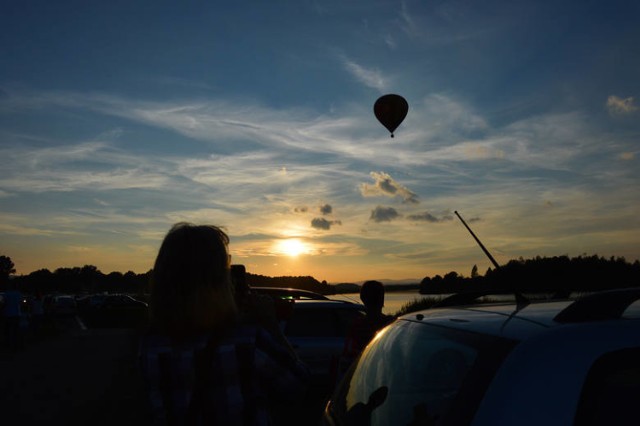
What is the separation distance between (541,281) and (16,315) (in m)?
15.1

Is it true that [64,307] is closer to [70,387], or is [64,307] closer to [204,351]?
[70,387]

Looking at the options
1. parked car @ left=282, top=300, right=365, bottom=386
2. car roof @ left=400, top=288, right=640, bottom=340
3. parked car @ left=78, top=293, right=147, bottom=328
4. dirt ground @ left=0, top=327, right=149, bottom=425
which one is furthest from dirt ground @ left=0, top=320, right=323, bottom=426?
parked car @ left=78, top=293, right=147, bottom=328

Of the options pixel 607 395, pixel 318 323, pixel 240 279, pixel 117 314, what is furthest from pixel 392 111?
pixel 117 314

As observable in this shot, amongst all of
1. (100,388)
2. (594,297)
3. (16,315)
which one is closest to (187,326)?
(594,297)

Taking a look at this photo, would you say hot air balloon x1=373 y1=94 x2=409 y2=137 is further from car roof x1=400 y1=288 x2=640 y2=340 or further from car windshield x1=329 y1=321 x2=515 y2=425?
car roof x1=400 y1=288 x2=640 y2=340

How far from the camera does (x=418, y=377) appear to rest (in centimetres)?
282

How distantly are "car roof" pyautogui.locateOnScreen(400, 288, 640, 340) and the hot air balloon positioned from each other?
18.6 metres

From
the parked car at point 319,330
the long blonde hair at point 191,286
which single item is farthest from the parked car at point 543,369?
the parked car at point 319,330

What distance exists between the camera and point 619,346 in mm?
1965

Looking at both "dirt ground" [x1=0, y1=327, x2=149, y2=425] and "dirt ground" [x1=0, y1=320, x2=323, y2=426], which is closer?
"dirt ground" [x1=0, y1=320, x2=323, y2=426]

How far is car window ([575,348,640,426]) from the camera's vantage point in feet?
6.29

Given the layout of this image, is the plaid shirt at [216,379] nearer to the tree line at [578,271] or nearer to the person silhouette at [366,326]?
the person silhouette at [366,326]

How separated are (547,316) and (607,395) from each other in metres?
0.38

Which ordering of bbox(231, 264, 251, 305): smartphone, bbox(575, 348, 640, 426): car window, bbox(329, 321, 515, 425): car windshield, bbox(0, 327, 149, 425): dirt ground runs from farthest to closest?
bbox(0, 327, 149, 425): dirt ground → bbox(231, 264, 251, 305): smartphone → bbox(329, 321, 515, 425): car windshield → bbox(575, 348, 640, 426): car window
